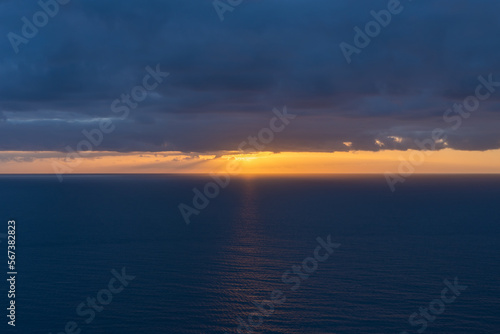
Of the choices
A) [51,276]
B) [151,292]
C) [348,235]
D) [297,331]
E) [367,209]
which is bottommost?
[297,331]

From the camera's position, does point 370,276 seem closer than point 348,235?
Yes

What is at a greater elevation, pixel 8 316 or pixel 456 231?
pixel 456 231

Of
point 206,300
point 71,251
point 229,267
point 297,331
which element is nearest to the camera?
point 297,331

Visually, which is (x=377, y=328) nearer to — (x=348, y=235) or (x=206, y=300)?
(x=206, y=300)

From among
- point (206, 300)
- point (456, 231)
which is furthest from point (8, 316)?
point (456, 231)

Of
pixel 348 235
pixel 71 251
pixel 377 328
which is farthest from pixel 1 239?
pixel 377 328

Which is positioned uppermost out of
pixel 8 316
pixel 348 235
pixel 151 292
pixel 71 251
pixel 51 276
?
pixel 348 235

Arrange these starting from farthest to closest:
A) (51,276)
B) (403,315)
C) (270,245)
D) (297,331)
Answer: (270,245)
(51,276)
(403,315)
(297,331)

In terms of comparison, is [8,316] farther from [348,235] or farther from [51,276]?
[348,235]

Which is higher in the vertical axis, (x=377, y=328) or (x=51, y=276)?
(x=51, y=276)

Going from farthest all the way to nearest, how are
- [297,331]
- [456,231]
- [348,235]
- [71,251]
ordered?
[456,231], [348,235], [71,251], [297,331]
